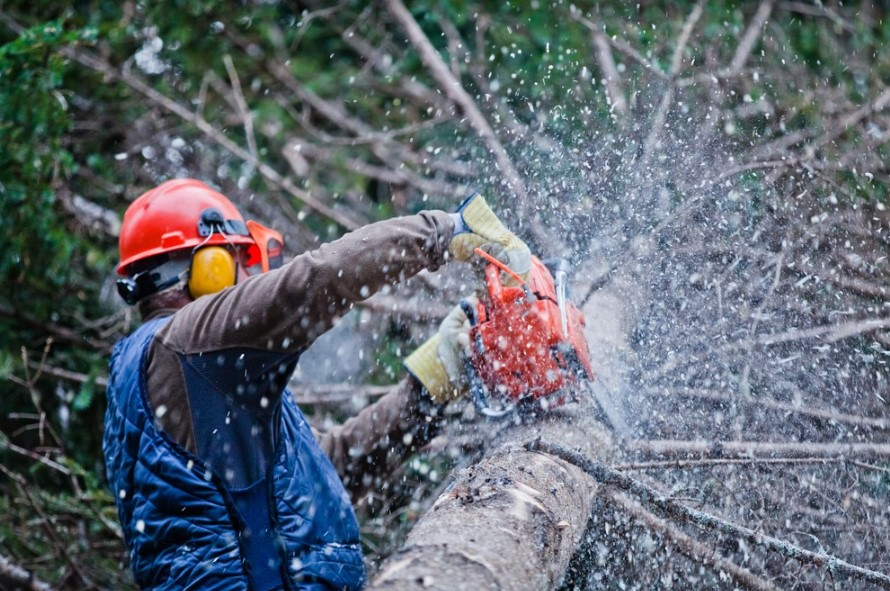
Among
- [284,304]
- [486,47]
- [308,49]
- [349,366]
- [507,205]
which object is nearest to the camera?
[284,304]

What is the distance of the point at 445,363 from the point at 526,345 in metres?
0.39

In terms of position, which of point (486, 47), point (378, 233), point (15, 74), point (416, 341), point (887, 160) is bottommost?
point (378, 233)

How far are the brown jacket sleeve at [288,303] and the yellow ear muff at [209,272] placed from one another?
0.93ft

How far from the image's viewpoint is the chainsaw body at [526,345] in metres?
2.50

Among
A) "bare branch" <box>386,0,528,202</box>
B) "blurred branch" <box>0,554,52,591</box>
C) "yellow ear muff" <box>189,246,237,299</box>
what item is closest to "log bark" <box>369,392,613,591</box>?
"yellow ear muff" <box>189,246,237,299</box>

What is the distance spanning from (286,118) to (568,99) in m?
2.13

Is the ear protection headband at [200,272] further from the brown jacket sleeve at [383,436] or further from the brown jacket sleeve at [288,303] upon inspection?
the brown jacket sleeve at [383,436]

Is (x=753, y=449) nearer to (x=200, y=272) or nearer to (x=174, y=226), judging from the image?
(x=200, y=272)

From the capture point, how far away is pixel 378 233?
7.54 ft

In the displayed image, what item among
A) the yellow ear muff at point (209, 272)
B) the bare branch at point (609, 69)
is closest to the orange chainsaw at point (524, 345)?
the yellow ear muff at point (209, 272)

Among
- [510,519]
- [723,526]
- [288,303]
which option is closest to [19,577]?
[288,303]

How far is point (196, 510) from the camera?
2.29 metres

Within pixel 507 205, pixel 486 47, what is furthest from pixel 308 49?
pixel 507 205

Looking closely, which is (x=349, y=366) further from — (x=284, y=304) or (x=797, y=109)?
(x=797, y=109)
